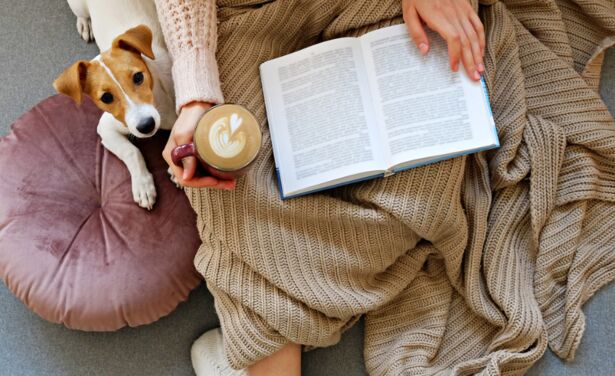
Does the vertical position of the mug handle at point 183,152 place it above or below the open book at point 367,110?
above

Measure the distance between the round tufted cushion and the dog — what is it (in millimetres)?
51

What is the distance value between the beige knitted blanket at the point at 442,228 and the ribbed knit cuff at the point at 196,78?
0.07 m

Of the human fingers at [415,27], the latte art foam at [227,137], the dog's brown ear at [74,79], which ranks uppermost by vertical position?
the dog's brown ear at [74,79]

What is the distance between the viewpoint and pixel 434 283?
1326 millimetres

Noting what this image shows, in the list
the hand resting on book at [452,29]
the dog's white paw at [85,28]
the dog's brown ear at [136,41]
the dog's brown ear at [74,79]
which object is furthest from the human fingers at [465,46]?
the dog's white paw at [85,28]

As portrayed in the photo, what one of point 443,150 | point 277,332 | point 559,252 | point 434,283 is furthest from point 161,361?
point 559,252

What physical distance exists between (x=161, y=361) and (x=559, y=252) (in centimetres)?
95

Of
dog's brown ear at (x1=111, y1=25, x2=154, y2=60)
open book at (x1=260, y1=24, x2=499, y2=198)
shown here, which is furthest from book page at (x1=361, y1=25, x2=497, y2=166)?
dog's brown ear at (x1=111, y1=25, x2=154, y2=60)

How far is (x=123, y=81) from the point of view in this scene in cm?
111

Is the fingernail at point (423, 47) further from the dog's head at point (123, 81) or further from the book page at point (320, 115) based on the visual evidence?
the dog's head at point (123, 81)

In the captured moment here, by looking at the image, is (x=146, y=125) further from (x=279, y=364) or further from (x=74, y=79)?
(x=279, y=364)

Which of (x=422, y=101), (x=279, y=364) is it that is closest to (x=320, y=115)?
(x=422, y=101)

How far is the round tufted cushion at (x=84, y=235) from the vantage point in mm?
1265

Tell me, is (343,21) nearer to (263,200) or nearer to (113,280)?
(263,200)
